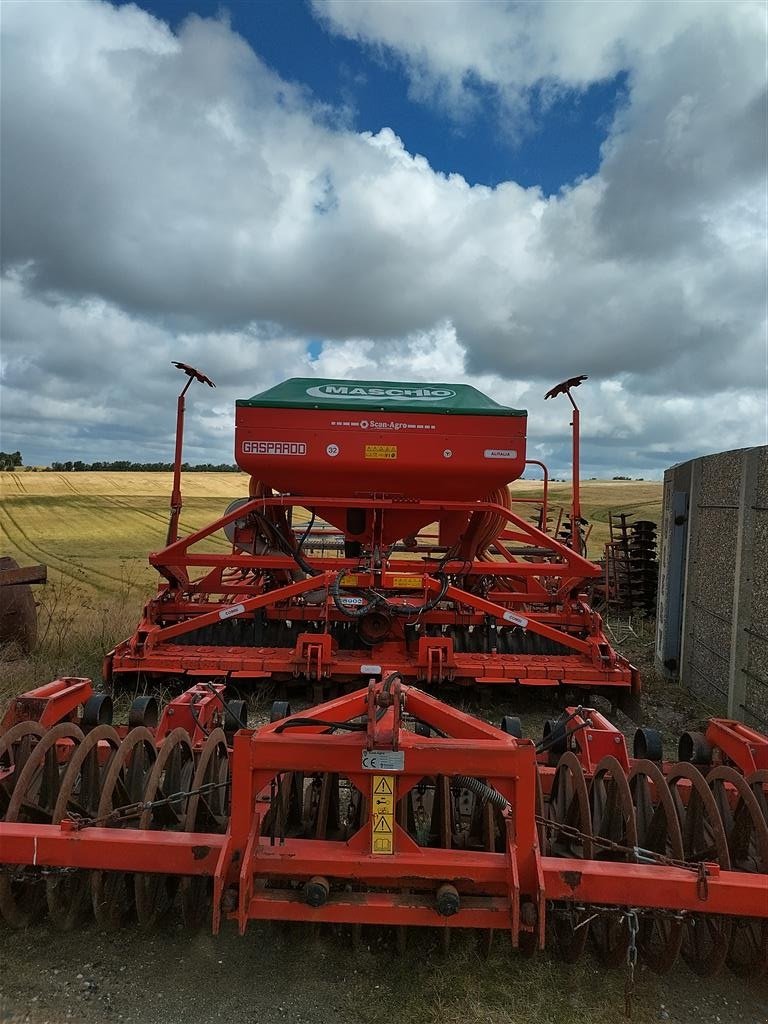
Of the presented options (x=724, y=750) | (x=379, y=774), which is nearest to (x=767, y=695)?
(x=724, y=750)

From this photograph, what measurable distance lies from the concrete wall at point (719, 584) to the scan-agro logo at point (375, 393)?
2.94 meters

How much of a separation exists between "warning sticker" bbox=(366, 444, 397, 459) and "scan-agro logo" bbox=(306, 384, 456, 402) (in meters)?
0.51

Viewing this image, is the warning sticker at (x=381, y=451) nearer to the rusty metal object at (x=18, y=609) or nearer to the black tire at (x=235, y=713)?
the black tire at (x=235, y=713)

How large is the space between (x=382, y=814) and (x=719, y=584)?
544 centimetres

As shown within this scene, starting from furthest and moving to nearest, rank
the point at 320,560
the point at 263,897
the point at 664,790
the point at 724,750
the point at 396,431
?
the point at 320,560 → the point at 396,431 → the point at 724,750 → the point at 664,790 → the point at 263,897

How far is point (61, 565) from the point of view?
23.4 metres

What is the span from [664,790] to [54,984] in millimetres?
2640

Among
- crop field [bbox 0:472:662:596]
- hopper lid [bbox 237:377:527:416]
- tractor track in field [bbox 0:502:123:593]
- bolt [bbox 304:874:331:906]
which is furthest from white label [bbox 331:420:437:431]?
tractor track in field [bbox 0:502:123:593]

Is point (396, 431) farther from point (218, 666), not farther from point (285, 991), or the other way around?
point (285, 991)

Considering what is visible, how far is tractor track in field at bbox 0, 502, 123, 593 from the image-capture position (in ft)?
60.1

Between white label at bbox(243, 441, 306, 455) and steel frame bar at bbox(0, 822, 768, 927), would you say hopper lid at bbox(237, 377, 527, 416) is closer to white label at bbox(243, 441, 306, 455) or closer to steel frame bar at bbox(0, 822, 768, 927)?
white label at bbox(243, 441, 306, 455)

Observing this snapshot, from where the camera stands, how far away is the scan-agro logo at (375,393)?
6188mm

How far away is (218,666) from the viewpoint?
6.06 m

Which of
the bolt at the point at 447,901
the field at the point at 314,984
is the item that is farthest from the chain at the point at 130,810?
the bolt at the point at 447,901
